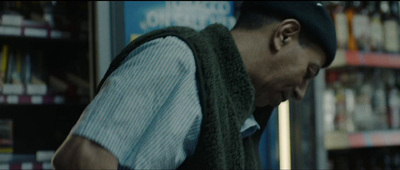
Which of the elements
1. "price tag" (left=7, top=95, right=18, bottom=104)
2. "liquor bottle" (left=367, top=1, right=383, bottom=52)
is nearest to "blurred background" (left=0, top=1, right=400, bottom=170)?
"price tag" (left=7, top=95, right=18, bottom=104)

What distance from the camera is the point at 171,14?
2.22 meters

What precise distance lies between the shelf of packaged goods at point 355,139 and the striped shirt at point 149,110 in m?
1.60

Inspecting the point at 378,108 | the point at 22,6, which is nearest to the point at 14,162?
the point at 22,6

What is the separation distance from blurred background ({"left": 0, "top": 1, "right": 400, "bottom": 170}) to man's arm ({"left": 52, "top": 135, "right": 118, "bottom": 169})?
4.03ft

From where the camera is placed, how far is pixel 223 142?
3.26 feet

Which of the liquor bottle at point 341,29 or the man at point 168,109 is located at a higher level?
the liquor bottle at point 341,29

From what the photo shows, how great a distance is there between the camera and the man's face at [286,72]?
1245 millimetres

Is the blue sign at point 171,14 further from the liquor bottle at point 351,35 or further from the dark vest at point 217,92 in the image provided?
the dark vest at point 217,92

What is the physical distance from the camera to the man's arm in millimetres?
850

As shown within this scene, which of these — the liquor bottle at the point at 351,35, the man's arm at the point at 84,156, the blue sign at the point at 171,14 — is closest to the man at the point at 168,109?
the man's arm at the point at 84,156

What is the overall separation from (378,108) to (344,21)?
2.00 feet

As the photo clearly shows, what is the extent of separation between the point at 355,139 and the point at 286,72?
1.32m

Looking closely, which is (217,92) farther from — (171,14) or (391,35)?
(391,35)

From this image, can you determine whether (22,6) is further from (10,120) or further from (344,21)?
(344,21)
